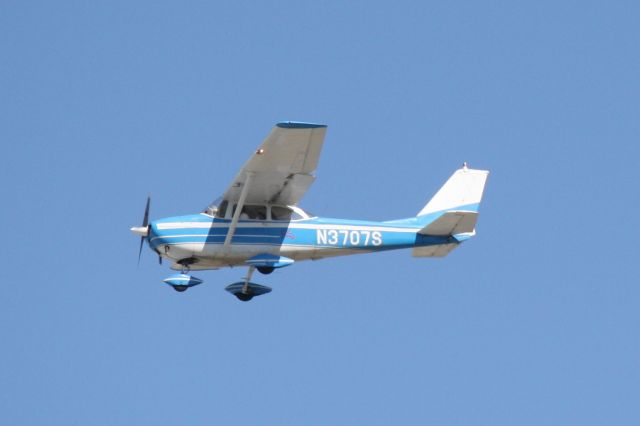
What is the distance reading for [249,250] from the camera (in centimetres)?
2328

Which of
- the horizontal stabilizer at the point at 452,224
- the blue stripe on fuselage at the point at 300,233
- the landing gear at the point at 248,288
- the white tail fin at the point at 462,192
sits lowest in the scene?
the landing gear at the point at 248,288

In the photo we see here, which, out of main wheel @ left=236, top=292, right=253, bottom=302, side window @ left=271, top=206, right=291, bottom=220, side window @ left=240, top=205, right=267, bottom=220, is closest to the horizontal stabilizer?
side window @ left=271, top=206, right=291, bottom=220

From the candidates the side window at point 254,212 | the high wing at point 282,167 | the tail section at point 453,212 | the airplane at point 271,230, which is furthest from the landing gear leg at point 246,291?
the tail section at point 453,212

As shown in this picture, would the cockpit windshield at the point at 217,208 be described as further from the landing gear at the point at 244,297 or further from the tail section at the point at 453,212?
the tail section at the point at 453,212

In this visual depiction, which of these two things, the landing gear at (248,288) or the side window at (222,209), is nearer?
the side window at (222,209)

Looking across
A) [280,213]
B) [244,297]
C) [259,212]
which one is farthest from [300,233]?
[244,297]

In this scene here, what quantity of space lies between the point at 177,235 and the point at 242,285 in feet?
6.20

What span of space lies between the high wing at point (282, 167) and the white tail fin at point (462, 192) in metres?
3.60

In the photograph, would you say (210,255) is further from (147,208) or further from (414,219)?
(414,219)

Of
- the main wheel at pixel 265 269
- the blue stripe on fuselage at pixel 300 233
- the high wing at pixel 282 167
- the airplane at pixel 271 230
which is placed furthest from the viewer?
the main wheel at pixel 265 269

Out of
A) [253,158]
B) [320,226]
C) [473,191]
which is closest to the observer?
[253,158]

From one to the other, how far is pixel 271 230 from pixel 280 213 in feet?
1.46

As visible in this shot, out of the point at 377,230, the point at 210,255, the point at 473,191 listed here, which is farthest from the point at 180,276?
the point at 473,191

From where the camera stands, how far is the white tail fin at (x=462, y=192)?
84.1ft
